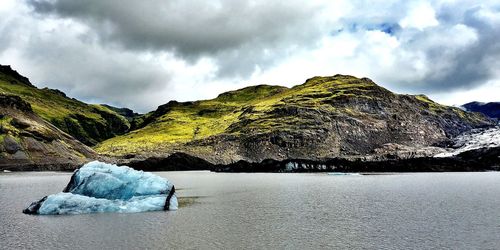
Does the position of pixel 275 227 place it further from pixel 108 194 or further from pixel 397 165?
pixel 397 165

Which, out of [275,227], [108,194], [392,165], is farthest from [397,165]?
[275,227]

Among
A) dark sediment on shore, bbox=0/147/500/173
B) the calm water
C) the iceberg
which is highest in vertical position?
dark sediment on shore, bbox=0/147/500/173

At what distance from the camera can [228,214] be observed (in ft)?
161

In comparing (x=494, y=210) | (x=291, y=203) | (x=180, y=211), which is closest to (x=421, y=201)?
(x=494, y=210)

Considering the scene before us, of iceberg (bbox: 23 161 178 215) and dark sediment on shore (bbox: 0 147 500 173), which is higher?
dark sediment on shore (bbox: 0 147 500 173)

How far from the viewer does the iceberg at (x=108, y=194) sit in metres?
50.1

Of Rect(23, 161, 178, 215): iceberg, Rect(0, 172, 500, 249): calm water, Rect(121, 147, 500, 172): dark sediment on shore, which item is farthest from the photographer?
Rect(121, 147, 500, 172): dark sediment on shore

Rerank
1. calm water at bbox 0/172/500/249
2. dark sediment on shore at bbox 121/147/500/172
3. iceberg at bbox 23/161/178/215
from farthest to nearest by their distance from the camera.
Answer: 1. dark sediment on shore at bbox 121/147/500/172
2. iceberg at bbox 23/161/178/215
3. calm water at bbox 0/172/500/249

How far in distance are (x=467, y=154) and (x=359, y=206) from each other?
163841 millimetres

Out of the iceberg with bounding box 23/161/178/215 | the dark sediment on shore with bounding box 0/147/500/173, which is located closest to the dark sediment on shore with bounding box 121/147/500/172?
the dark sediment on shore with bounding box 0/147/500/173

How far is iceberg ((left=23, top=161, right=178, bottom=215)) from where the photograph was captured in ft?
164

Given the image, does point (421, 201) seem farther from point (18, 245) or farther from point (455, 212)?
point (18, 245)

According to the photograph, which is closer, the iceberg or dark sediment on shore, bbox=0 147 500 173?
the iceberg

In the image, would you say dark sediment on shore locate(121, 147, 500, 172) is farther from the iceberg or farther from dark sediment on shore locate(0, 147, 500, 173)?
the iceberg
